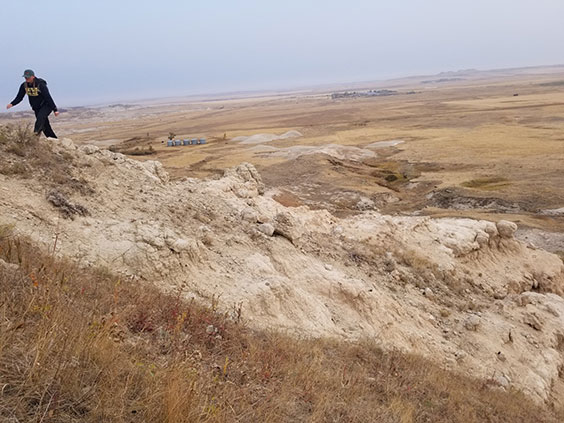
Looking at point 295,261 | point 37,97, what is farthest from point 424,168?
point 37,97

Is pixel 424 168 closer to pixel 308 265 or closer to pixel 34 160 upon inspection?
pixel 308 265

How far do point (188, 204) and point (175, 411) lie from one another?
22.3 feet

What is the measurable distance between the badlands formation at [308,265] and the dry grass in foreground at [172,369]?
43.4 inches

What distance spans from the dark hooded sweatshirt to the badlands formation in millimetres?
965

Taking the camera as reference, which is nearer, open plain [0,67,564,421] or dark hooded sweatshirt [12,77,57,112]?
open plain [0,67,564,421]

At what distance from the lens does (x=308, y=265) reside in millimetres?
9023

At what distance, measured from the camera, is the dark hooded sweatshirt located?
8.73 meters

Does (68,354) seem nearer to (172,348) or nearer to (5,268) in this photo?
(172,348)

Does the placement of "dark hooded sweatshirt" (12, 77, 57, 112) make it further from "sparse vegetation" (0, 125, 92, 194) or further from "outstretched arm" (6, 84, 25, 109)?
"sparse vegetation" (0, 125, 92, 194)

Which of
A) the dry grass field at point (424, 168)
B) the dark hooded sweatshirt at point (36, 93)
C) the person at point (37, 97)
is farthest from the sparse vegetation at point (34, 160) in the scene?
the dry grass field at point (424, 168)

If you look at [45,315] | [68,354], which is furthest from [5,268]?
[68,354]

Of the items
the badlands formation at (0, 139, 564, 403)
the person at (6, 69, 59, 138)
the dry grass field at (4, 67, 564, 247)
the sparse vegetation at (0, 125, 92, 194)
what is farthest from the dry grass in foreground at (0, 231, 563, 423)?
the dry grass field at (4, 67, 564, 247)

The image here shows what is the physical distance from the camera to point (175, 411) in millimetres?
2525

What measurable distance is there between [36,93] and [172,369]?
323 inches
